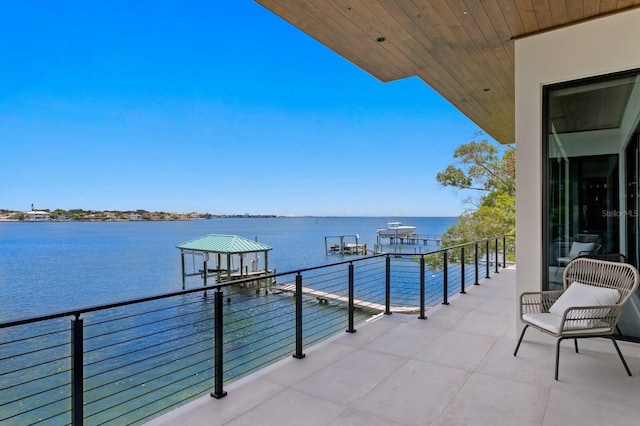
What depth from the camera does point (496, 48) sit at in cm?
372

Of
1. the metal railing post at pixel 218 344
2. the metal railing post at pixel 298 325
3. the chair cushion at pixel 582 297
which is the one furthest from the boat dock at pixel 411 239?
the metal railing post at pixel 218 344

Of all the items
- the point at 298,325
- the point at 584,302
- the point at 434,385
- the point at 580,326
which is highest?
the point at 584,302

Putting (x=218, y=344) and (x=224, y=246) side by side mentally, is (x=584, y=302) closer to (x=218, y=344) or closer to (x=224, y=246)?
(x=218, y=344)

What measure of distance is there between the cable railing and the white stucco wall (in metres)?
1.11

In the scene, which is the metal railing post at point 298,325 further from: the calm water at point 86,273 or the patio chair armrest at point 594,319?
the calm water at point 86,273

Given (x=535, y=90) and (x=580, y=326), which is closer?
(x=580, y=326)

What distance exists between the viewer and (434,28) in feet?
10.7

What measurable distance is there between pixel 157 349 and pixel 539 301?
30.6 ft

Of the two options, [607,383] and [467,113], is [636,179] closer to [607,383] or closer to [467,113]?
[607,383]

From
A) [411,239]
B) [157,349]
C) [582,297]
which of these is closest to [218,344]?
[582,297]

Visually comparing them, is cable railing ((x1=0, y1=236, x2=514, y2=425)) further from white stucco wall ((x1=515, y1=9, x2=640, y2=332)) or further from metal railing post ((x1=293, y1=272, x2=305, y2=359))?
white stucco wall ((x1=515, y1=9, x2=640, y2=332))

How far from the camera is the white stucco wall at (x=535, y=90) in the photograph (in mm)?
3184

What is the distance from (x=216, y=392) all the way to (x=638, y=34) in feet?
13.8

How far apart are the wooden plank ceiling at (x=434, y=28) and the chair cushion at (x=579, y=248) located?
→ 1.96m
